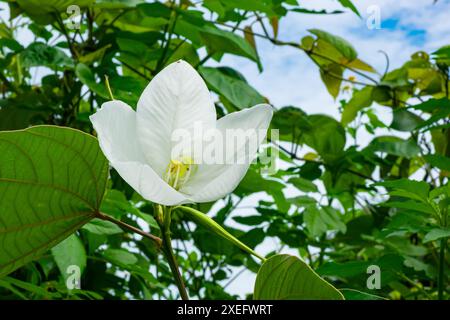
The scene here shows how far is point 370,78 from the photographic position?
1.35m

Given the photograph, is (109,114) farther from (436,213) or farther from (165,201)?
(436,213)

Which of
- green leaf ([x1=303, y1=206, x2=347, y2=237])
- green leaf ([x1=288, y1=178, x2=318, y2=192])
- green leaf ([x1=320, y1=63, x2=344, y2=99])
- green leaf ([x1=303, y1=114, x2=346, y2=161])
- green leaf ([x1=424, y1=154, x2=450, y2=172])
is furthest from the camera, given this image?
green leaf ([x1=320, y1=63, x2=344, y2=99])

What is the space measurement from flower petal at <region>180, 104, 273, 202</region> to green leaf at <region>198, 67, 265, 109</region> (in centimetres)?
60

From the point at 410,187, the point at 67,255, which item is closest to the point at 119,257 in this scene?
the point at 67,255

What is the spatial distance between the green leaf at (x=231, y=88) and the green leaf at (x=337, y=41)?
321 millimetres

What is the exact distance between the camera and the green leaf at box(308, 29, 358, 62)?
4.26 ft

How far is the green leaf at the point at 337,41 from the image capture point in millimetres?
1299

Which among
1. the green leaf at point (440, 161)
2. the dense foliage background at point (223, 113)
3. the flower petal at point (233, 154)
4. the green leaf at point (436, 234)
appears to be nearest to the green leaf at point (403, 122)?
the dense foliage background at point (223, 113)

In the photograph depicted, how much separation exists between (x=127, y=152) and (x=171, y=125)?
33 mm

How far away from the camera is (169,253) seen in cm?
34

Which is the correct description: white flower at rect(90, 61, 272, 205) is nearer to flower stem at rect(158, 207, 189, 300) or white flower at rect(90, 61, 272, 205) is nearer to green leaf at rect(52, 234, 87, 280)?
flower stem at rect(158, 207, 189, 300)

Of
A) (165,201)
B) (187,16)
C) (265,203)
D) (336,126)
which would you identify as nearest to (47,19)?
(187,16)

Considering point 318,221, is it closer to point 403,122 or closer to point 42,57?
point 403,122

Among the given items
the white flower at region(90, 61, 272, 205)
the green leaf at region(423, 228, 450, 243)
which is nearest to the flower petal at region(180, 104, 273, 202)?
the white flower at region(90, 61, 272, 205)
